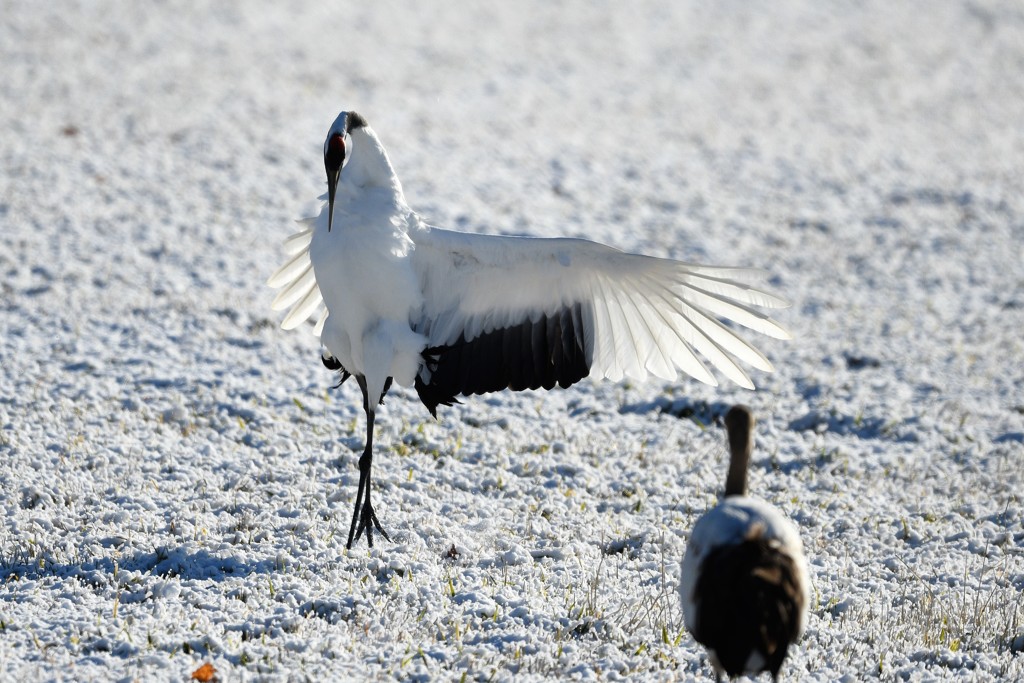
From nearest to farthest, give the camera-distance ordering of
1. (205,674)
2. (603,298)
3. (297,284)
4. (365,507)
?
1. (205,674)
2. (365,507)
3. (603,298)
4. (297,284)

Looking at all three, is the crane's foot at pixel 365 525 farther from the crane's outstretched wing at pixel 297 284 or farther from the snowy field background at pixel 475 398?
the crane's outstretched wing at pixel 297 284

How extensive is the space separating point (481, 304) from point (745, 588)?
2551mm

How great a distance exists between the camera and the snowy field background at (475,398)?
17.1 ft

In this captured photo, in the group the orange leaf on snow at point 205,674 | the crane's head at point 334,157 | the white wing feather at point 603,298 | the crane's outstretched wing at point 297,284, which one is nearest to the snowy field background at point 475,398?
the orange leaf on snow at point 205,674

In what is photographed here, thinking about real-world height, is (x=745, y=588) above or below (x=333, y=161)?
below

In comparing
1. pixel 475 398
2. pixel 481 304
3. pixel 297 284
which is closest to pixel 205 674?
pixel 481 304

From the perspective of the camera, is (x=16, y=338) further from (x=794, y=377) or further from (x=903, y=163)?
(x=903, y=163)

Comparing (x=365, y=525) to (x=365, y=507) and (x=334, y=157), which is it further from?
(x=334, y=157)

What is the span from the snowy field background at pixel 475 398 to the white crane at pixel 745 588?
79 centimetres

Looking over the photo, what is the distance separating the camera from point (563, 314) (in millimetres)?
6238

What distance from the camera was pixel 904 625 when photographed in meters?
5.43

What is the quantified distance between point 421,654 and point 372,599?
52cm

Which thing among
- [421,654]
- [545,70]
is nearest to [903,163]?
[545,70]

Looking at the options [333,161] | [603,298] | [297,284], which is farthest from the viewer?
[297,284]
